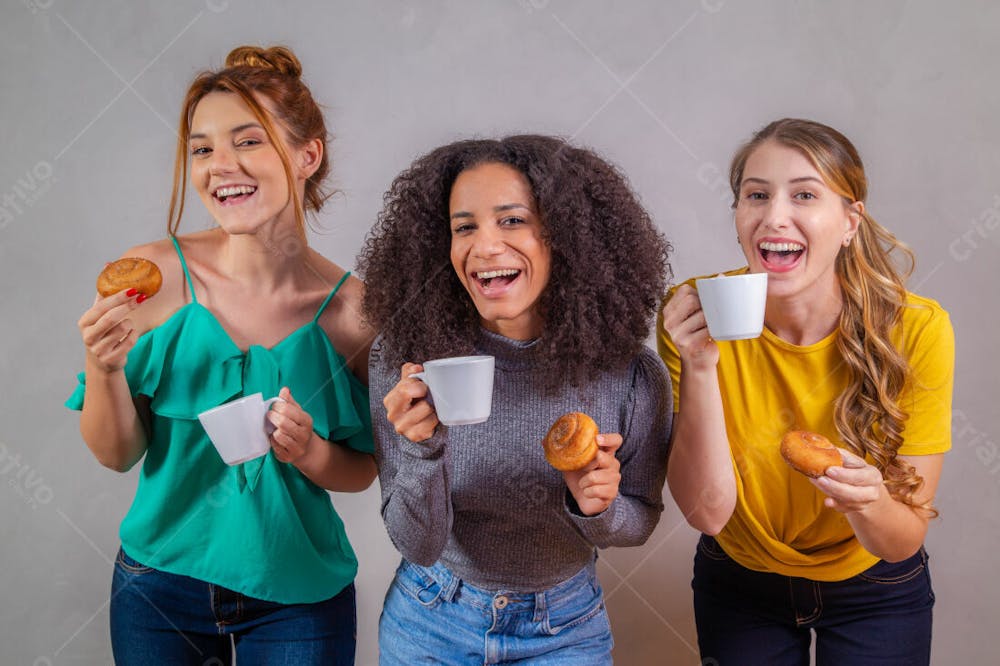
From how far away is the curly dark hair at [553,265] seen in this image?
1979 millimetres

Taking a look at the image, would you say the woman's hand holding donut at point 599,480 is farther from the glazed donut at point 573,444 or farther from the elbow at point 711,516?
the elbow at point 711,516

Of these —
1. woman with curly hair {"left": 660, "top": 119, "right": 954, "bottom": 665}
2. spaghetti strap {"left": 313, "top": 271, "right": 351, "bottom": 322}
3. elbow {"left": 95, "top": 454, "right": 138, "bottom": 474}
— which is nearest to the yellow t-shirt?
woman with curly hair {"left": 660, "top": 119, "right": 954, "bottom": 665}

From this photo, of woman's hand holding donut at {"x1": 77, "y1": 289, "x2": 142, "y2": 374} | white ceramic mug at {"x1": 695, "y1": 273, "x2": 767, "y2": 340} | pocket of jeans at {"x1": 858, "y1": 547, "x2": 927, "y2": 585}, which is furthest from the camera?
pocket of jeans at {"x1": 858, "y1": 547, "x2": 927, "y2": 585}

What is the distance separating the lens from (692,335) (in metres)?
1.88

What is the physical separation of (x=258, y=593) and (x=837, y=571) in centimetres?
133

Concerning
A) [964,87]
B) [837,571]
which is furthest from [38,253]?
[964,87]

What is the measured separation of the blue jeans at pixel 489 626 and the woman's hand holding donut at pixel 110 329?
2.69 feet

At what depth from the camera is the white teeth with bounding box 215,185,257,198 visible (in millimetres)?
2102

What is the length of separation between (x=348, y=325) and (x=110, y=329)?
0.57 m

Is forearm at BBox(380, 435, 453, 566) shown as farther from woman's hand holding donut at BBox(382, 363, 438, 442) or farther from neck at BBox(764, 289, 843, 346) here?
neck at BBox(764, 289, 843, 346)

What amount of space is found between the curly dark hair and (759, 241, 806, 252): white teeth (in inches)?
9.3

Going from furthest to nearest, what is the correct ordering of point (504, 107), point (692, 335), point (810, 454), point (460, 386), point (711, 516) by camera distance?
point (504, 107)
point (711, 516)
point (692, 335)
point (810, 454)
point (460, 386)

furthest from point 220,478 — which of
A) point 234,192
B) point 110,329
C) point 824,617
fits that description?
point 824,617

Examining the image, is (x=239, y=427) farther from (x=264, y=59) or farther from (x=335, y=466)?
(x=264, y=59)
